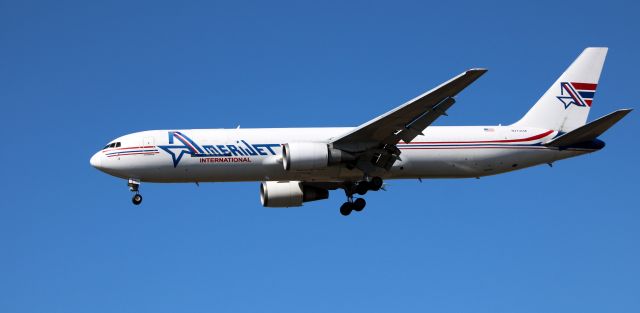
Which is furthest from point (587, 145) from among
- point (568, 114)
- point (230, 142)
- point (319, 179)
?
point (230, 142)

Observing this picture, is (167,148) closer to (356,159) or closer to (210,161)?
(210,161)

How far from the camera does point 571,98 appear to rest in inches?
1892

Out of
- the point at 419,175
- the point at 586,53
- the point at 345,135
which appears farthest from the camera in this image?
the point at 586,53

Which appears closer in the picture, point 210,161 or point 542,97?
point 210,161

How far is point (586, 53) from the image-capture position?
1929 inches

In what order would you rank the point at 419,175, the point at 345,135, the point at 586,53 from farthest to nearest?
the point at 586,53 → the point at 419,175 → the point at 345,135

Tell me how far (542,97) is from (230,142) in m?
15.2

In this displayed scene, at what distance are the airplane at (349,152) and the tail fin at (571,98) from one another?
6 centimetres

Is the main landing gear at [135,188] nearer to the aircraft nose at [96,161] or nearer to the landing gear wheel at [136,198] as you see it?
the landing gear wheel at [136,198]

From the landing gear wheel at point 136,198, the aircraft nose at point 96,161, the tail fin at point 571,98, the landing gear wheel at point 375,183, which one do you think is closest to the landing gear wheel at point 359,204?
the landing gear wheel at point 375,183

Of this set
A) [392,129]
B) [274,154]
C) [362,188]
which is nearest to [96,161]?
[274,154]

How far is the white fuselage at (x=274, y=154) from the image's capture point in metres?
44.0

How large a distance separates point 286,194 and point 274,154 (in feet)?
12.3

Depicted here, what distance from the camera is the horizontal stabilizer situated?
42.8 metres
